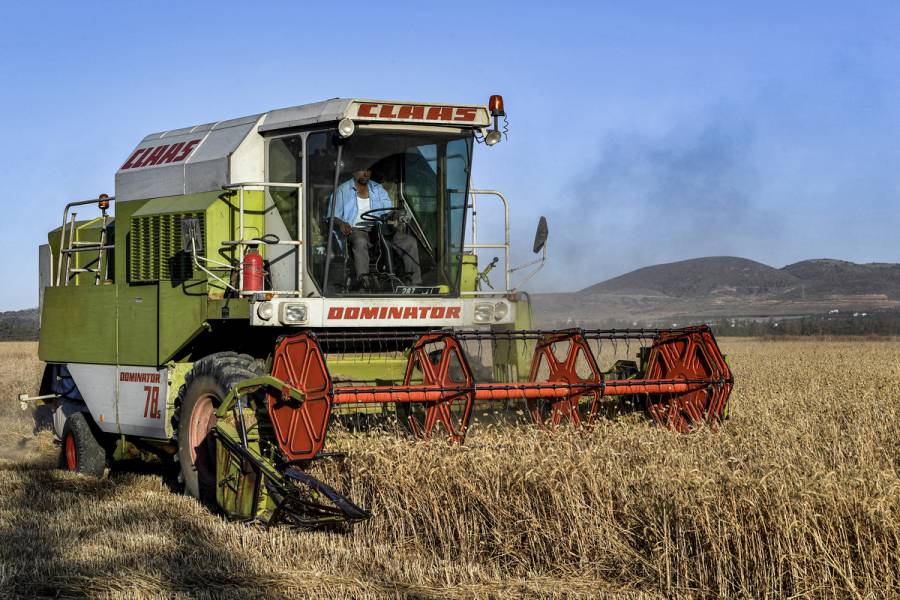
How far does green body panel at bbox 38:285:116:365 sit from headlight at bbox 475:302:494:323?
2.90 m

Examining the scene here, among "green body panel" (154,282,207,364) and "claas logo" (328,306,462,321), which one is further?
"green body panel" (154,282,207,364)

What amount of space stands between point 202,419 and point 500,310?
2328 millimetres

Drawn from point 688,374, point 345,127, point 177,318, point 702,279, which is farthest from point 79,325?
point 702,279

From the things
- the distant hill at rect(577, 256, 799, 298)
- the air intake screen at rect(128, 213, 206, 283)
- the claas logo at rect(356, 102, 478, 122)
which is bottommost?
the air intake screen at rect(128, 213, 206, 283)

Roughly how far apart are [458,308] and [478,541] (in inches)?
104

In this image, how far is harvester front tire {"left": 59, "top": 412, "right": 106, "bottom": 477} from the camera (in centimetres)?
889

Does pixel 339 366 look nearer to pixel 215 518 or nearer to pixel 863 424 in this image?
pixel 215 518

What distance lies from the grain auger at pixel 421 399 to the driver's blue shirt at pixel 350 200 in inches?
44.2

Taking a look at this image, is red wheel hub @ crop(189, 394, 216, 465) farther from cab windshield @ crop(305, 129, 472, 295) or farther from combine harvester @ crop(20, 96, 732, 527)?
cab windshield @ crop(305, 129, 472, 295)

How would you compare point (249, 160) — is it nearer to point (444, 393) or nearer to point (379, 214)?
point (379, 214)

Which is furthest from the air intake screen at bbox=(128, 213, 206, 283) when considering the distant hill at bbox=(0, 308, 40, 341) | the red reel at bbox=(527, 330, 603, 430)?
the distant hill at bbox=(0, 308, 40, 341)

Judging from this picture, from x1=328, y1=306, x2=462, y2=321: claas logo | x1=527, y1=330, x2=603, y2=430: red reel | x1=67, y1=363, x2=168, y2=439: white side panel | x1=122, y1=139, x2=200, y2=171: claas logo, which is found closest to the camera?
x1=527, y1=330, x2=603, y2=430: red reel

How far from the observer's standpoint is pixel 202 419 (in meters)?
7.33

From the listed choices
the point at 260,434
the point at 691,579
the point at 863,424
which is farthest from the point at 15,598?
the point at 863,424
